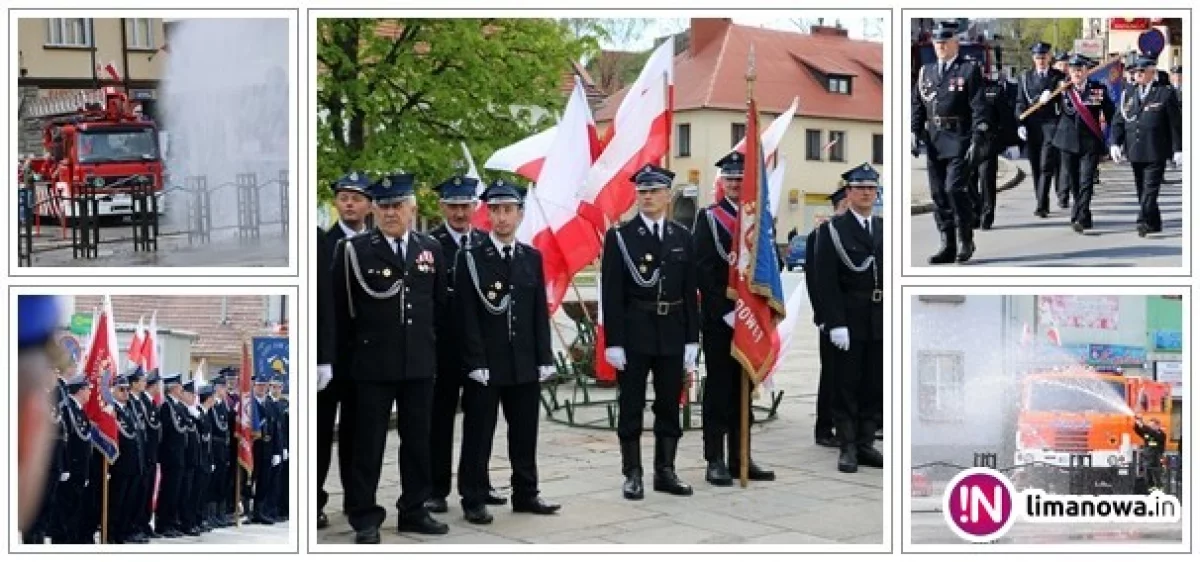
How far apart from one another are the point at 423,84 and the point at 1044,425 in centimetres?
319

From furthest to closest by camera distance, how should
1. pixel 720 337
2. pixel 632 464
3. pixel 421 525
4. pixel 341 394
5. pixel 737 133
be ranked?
pixel 720 337, pixel 737 133, pixel 632 464, pixel 341 394, pixel 421 525

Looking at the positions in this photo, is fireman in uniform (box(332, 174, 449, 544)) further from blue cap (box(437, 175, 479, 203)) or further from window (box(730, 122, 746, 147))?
window (box(730, 122, 746, 147))

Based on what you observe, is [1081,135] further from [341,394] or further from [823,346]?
[341,394]

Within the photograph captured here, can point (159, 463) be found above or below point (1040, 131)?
below

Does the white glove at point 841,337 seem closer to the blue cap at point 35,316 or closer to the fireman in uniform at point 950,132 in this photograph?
the fireman in uniform at point 950,132

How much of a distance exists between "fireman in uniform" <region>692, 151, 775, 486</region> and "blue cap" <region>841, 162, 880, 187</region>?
0.54 meters

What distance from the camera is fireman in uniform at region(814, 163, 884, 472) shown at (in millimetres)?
9016

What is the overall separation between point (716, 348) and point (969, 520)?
180 centimetres

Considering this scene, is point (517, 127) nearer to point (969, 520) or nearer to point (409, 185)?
point (409, 185)

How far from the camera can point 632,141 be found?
9727 millimetres

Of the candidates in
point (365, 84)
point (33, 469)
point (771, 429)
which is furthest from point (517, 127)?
point (33, 469)

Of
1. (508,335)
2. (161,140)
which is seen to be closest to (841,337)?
(508,335)

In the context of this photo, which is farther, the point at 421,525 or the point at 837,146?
the point at 837,146

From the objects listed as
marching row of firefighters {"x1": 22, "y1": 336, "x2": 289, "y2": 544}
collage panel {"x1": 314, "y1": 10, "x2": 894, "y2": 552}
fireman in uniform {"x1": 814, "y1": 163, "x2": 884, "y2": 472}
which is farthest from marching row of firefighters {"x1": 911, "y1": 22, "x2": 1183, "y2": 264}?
marching row of firefighters {"x1": 22, "y1": 336, "x2": 289, "y2": 544}
